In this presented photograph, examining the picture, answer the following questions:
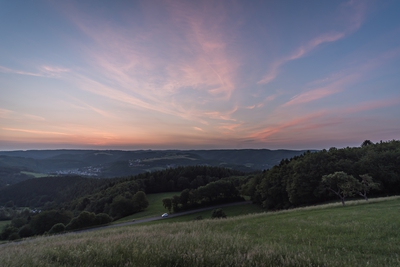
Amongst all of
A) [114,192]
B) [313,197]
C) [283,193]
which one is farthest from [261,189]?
[114,192]

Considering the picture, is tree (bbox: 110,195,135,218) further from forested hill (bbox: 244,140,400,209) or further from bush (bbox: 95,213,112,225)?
forested hill (bbox: 244,140,400,209)

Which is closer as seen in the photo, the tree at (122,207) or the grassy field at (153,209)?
the grassy field at (153,209)

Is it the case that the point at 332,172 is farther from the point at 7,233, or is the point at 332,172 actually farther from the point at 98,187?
the point at 98,187

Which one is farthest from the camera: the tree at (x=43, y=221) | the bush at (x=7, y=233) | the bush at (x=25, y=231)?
the bush at (x=25, y=231)

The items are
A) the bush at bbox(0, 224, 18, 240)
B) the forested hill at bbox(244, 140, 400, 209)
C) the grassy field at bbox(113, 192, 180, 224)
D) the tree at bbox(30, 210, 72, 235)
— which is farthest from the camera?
the grassy field at bbox(113, 192, 180, 224)

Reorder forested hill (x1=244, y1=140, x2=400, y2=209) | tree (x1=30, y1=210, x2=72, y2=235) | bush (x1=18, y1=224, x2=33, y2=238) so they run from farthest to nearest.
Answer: bush (x1=18, y1=224, x2=33, y2=238)
tree (x1=30, y1=210, x2=72, y2=235)
forested hill (x1=244, y1=140, x2=400, y2=209)

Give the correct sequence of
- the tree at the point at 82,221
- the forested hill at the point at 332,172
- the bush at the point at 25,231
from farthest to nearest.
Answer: the bush at the point at 25,231 → the tree at the point at 82,221 → the forested hill at the point at 332,172

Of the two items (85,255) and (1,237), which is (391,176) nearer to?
(85,255)

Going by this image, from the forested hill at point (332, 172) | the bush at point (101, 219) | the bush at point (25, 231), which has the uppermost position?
the forested hill at point (332, 172)

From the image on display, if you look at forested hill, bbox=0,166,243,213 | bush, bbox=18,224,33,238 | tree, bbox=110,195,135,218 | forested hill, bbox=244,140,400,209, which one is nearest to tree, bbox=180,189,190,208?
tree, bbox=110,195,135,218

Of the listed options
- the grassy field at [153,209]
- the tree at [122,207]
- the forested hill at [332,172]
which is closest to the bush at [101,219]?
the grassy field at [153,209]

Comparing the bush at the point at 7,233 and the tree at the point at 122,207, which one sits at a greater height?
the tree at the point at 122,207

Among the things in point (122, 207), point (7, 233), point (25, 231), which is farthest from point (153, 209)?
point (7, 233)

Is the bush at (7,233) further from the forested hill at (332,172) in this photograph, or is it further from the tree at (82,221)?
the forested hill at (332,172)
